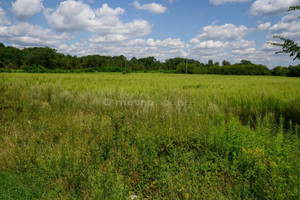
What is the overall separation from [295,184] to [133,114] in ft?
13.1

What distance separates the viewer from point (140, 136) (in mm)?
3996

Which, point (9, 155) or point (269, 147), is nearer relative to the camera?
point (269, 147)

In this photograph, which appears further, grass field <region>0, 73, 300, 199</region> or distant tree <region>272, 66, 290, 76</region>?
distant tree <region>272, 66, 290, 76</region>

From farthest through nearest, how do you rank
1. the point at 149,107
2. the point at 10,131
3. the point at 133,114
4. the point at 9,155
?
1. the point at 149,107
2. the point at 133,114
3. the point at 10,131
4. the point at 9,155

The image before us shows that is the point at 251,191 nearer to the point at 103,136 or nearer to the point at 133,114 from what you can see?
the point at 103,136

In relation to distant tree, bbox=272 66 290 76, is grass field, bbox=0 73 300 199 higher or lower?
lower

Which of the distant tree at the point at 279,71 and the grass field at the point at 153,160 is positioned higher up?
the distant tree at the point at 279,71

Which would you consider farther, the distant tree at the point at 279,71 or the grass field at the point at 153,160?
the distant tree at the point at 279,71

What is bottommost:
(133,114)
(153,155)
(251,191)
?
(251,191)

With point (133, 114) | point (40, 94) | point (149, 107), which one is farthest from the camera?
point (40, 94)

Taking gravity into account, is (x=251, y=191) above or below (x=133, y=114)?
below

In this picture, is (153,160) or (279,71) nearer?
(153,160)

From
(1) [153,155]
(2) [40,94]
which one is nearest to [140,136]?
(1) [153,155]

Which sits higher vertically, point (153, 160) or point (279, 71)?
point (279, 71)
